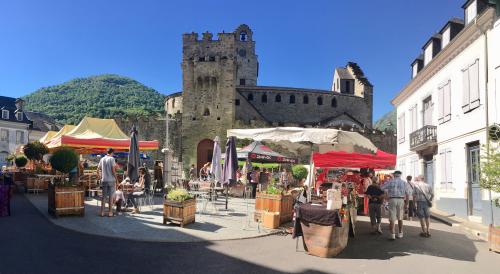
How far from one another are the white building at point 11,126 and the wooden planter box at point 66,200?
44.4m

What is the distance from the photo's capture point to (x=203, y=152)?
41375mm

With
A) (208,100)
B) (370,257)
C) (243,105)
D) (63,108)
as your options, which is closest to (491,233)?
(370,257)

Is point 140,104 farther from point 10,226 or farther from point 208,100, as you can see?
point 10,226

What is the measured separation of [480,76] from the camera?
1376cm

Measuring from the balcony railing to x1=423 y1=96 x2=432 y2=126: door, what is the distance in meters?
0.57

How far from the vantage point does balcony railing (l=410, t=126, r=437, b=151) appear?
60.8 ft

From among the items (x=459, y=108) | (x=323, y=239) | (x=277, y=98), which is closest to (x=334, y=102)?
(x=277, y=98)

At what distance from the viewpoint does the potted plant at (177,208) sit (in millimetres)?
9172

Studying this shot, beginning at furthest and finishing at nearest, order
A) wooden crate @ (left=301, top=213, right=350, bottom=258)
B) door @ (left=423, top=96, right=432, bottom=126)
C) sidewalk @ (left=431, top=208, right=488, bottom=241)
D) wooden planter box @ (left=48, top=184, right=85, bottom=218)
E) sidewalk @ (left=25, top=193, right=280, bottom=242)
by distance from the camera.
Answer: door @ (left=423, top=96, right=432, bottom=126) < sidewalk @ (left=431, top=208, right=488, bottom=241) < wooden planter box @ (left=48, top=184, right=85, bottom=218) < sidewalk @ (left=25, top=193, right=280, bottom=242) < wooden crate @ (left=301, top=213, right=350, bottom=258)

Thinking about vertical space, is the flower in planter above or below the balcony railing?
below

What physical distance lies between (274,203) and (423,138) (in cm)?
1223

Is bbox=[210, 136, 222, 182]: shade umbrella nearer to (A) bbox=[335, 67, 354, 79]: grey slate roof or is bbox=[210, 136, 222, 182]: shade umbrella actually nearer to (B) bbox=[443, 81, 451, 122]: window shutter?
(B) bbox=[443, 81, 451, 122]: window shutter

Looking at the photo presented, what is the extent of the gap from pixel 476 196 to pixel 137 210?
11.6m

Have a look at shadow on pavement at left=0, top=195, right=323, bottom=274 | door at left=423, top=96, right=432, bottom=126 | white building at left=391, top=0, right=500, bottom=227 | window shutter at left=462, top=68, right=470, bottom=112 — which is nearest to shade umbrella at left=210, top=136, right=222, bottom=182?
shadow on pavement at left=0, top=195, right=323, bottom=274
